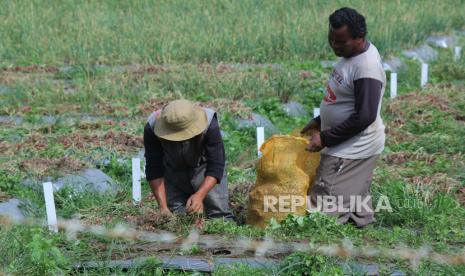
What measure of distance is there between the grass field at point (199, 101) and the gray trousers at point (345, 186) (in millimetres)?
210

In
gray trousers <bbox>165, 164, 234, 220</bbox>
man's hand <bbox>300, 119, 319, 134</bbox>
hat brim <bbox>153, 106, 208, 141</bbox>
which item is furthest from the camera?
man's hand <bbox>300, 119, 319, 134</bbox>

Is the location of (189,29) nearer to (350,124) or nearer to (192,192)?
(192,192)

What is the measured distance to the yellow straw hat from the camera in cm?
468

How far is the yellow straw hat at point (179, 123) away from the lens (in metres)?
4.68

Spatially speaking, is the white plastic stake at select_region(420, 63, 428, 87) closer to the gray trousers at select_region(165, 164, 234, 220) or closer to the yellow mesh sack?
the yellow mesh sack

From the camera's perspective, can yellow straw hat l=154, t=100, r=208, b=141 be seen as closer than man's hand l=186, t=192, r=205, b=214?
Yes

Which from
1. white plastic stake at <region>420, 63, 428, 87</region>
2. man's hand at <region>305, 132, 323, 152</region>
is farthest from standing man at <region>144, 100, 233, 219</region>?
white plastic stake at <region>420, 63, 428, 87</region>

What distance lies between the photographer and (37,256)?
4.11 meters

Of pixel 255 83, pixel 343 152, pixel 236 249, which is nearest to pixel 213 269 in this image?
pixel 236 249

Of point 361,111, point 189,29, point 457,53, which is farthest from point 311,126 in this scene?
point 189,29

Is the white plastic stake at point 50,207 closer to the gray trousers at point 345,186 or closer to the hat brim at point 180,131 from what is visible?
the hat brim at point 180,131

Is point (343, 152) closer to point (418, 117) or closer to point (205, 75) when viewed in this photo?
point (418, 117)

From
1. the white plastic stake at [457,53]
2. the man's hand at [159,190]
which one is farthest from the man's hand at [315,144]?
the white plastic stake at [457,53]

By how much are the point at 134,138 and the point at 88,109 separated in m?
1.47
